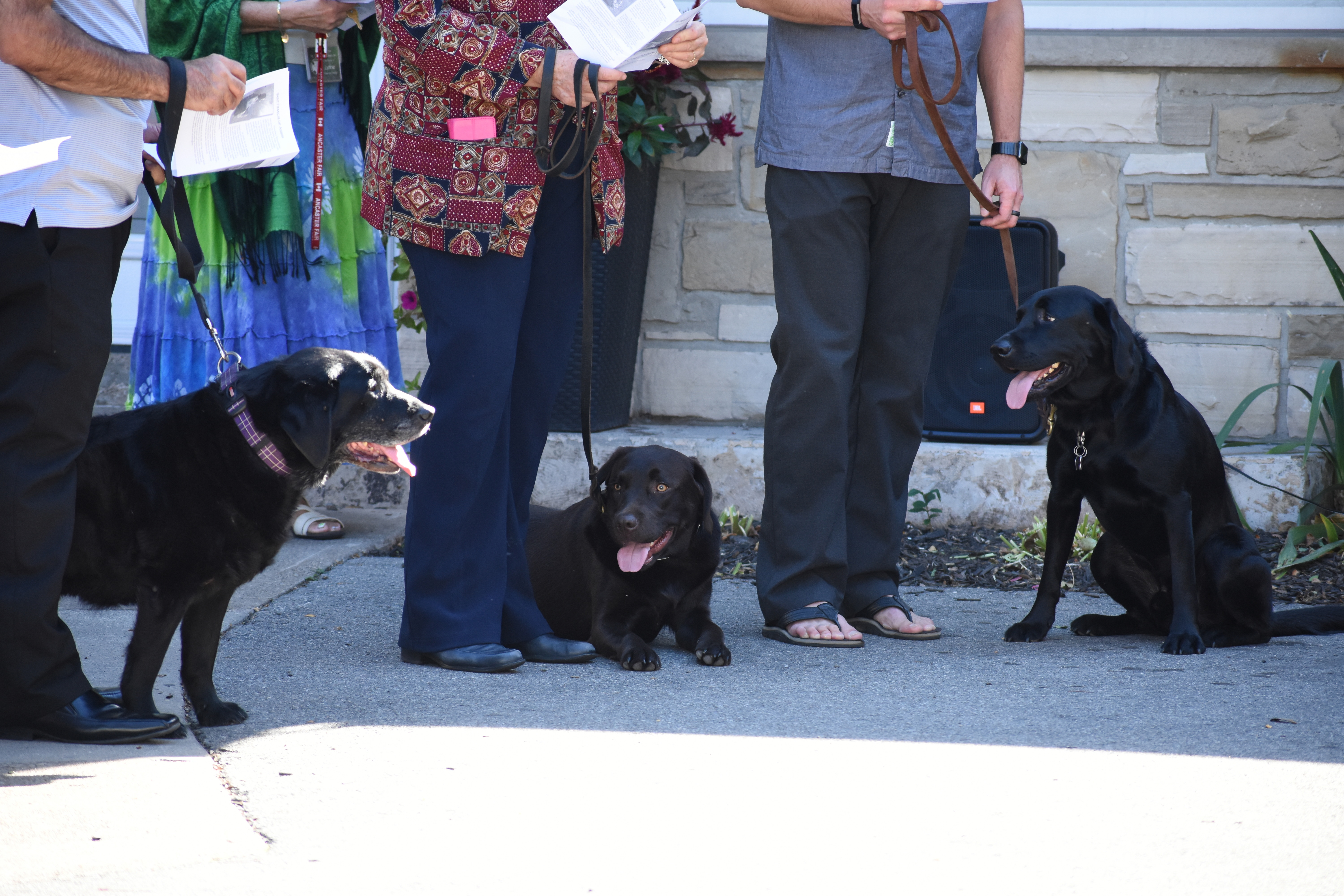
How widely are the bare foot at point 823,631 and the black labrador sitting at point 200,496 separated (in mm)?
1316

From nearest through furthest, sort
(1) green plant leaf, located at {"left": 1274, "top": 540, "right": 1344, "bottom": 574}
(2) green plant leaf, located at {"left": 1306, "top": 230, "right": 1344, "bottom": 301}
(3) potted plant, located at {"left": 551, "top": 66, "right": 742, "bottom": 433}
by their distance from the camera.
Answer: (1) green plant leaf, located at {"left": 1274, "top": 540, "right": 1344, "bottom": 574} → (2) green plant leaf, located at {"left": 1306, "top": 230, "right": 1344, "bottom": 301} → (3) potted plant, located at {"left": 551, "top": 66, "right": 742, "bottom": 433}

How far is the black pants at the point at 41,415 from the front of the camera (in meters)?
2.28

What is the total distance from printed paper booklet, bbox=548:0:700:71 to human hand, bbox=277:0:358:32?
1.28m

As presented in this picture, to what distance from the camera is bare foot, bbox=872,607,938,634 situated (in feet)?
11.7

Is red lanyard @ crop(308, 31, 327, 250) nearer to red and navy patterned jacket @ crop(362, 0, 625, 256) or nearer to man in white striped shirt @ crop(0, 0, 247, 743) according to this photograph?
red and navy patterned jacket @ crop(362, 0, 625, 256)

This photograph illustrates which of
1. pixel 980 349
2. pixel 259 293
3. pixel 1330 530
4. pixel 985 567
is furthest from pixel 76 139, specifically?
pixel 1330 530

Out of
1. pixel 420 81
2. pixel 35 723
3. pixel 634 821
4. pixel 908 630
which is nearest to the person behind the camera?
pixel 634 821

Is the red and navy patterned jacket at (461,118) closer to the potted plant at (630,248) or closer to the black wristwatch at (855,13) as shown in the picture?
the black wristwatch at (855,13)

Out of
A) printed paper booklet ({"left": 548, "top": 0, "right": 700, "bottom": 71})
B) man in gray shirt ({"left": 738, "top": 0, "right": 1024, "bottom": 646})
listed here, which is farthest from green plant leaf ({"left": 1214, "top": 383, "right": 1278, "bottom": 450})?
printed paper booklet ({"left": 548, "top": 0, "right": 700, "bottom": 71})

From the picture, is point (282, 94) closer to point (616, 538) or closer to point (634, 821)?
point (616, 538)

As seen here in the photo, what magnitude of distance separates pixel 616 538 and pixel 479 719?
722 millimetres

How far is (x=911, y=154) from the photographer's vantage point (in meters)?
3.38

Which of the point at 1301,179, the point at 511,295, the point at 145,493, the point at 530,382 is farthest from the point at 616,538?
the point at 1301,179

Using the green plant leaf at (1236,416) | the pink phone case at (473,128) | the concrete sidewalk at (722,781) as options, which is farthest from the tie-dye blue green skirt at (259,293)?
the green plant leaf at (1236,416)
